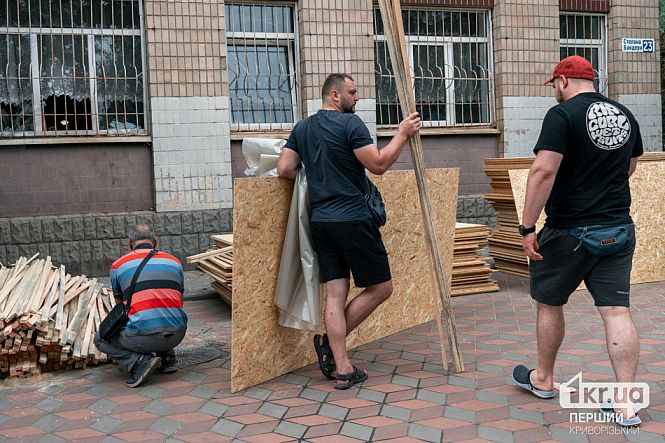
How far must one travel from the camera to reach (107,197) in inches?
413

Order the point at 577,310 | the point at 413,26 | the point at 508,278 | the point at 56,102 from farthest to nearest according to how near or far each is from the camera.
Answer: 1. the point at 413,26
2. the point at 56,102
3. the point at 508,278
4. the point at 577,310

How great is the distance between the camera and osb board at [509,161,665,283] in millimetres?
8594

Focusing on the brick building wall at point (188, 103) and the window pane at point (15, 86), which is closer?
the window pane at point (15, 86)

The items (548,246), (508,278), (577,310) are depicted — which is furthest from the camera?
(508,278)

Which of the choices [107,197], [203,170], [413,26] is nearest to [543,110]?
[413,26]

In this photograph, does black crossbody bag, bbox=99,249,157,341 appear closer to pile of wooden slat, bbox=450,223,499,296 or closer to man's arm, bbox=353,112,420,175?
man's arm, bbox=353,112,420,175

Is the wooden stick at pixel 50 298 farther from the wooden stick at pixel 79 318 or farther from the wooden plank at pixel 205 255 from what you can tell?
the wooden plank at pixel 205 255

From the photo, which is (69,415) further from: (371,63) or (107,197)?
(371,63)

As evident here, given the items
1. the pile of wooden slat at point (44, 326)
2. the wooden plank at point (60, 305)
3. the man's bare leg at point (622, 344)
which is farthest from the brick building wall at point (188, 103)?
the man's bare leg at point (622, 344)

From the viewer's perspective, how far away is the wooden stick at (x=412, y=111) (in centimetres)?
497

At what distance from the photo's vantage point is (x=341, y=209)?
4.84m

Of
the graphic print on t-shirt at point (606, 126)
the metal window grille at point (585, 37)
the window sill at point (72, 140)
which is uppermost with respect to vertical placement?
the metal window grille at point (585, 37)

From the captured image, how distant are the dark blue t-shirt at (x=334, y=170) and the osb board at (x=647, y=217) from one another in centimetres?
404

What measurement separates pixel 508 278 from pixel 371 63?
401 cm
